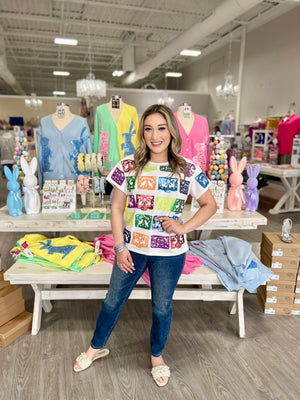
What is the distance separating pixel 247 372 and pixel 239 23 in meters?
10.1

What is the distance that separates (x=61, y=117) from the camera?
10.6 feet

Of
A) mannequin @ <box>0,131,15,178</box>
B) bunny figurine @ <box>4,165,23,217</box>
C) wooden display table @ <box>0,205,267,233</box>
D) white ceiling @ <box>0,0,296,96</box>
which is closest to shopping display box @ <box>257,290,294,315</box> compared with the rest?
wooden display table @ <box>0,205,267,233</box>

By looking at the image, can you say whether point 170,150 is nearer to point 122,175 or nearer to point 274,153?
point 122,175

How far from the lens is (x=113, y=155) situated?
11.4 ft

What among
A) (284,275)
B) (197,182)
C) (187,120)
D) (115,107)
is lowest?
(284,275)

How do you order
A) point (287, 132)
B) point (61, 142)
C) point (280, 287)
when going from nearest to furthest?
point (280, 287) → point (61, 142) → point (287, 132)

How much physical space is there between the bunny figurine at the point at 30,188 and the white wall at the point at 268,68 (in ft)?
23.8

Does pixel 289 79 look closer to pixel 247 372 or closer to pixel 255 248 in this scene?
pixel 255 248

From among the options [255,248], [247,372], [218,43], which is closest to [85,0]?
[218,43]

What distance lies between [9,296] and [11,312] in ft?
0.42

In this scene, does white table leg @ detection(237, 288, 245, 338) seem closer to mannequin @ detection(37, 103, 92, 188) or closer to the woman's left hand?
the woman's left hand

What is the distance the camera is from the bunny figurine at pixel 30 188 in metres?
2.66

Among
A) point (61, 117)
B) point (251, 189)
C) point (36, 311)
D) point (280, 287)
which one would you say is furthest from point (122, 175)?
point (61, 117)

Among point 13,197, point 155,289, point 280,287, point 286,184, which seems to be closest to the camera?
point 155,289
